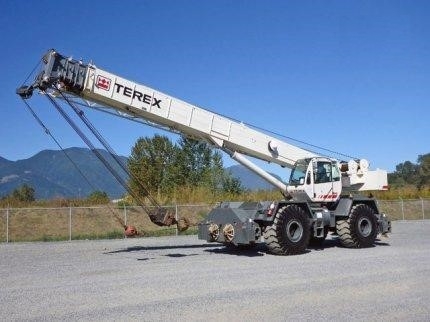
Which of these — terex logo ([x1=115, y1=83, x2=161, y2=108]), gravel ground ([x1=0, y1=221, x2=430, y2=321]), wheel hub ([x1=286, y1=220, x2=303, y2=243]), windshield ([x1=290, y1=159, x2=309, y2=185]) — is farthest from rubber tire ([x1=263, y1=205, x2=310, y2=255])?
terex logo ([x1=115, y1=83, x2=161, y2=108])

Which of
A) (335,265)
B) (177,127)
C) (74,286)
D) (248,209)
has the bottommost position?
(74,286)

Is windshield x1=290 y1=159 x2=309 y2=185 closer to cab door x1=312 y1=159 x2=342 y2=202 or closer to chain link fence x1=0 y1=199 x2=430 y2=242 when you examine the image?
cab door x1=312 y1=159 x2=342 y2=202

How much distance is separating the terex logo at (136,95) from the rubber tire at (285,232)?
4.97 metres

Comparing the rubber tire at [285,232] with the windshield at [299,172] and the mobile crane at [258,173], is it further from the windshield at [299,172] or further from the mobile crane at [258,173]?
the windshield at [299,172]

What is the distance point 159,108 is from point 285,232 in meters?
5.30

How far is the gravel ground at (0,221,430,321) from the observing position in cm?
771

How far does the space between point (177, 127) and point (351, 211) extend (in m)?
6.48

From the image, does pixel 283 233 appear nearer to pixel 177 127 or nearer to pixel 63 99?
pixel 177 127

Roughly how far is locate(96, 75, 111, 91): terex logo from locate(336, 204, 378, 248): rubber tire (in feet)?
28.5

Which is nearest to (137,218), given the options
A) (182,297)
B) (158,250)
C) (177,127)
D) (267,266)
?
(158,250)

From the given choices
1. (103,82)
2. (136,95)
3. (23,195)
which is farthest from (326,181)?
(23,195)

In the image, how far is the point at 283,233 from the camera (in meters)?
15.1

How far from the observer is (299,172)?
1745 centimetres

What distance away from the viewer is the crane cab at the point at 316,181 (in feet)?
55.7
